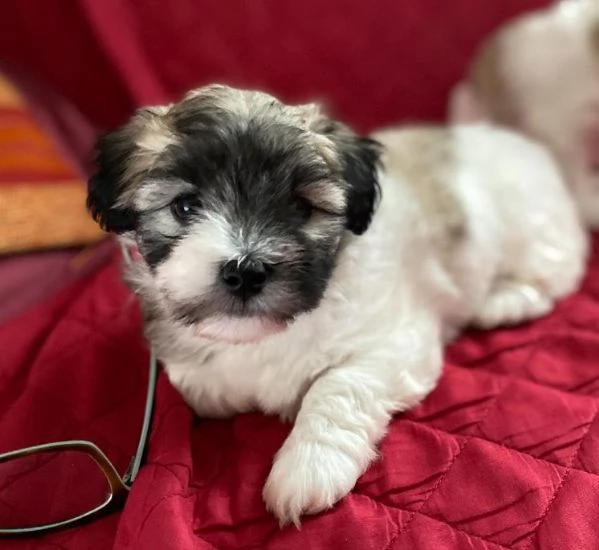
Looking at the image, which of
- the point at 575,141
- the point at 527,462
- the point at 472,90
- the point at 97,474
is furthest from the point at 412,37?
the point at 97,474

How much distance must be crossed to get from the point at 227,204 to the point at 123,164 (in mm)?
231

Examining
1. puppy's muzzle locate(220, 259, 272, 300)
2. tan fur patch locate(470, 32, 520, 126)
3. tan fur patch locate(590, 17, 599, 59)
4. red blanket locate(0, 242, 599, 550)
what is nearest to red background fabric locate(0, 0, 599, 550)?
red blanket locate(0, 242, 599, 550)

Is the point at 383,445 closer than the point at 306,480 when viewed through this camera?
No

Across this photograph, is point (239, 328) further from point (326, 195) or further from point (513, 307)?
point (513, 307)

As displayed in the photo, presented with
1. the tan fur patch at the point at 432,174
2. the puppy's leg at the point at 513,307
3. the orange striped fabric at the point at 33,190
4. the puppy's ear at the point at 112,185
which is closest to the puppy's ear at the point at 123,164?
the puppy's ear at the point at 112,185

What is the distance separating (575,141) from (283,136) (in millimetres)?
1309

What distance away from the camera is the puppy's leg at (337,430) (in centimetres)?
132

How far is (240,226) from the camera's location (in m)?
1.28

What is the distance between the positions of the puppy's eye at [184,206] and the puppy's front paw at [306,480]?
466 millimetres

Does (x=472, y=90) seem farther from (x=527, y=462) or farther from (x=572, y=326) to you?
(x=527, y=462)

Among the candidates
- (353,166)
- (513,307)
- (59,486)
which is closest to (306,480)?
(59,486)

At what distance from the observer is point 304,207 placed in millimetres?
1387

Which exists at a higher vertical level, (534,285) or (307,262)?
(307,262)

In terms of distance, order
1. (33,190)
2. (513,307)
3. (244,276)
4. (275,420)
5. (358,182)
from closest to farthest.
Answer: (244,276)
(358,182)
(275,420)
(513,307)
(33,190)
